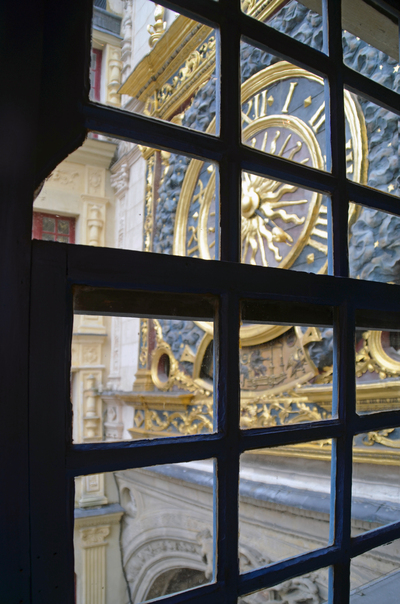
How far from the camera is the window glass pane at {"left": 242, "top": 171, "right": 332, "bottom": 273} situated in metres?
2.02

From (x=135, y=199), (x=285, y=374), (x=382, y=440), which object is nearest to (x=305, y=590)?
(x=382, y=440)

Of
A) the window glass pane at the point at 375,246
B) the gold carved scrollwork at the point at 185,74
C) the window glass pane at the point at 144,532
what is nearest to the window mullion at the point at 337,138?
the window glass pane at the point at 375,246

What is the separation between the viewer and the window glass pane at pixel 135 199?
9.61ft

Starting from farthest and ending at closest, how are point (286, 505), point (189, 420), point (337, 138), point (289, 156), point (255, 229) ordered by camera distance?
point (189, 420)
point (255, 229)
point (289, 156)
point (286, 505)
point (337, 138)

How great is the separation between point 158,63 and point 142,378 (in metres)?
2.16

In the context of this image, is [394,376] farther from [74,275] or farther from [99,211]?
[99,211]

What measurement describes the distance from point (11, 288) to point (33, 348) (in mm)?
46

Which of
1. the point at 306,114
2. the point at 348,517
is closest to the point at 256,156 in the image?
the point at 348,517

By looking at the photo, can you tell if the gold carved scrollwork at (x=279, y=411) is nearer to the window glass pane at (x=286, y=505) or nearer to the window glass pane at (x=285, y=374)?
the window glass pane at (x=285, y=374)

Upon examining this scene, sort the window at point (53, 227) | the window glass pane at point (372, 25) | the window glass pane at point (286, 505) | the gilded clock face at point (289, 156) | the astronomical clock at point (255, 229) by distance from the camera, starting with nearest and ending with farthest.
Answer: the window glass pane at point (372, 25)
the window glass pane at point (286, 505)
the astronomical clock at point (255, 229)
the gilded clock face at point (289, 156)
the window at point (53, 227)

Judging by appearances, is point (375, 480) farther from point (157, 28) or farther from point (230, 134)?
point (157, 28)

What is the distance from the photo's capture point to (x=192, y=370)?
9.46 ft

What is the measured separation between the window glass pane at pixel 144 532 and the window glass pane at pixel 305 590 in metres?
0.58

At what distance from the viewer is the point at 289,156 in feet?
7.16
